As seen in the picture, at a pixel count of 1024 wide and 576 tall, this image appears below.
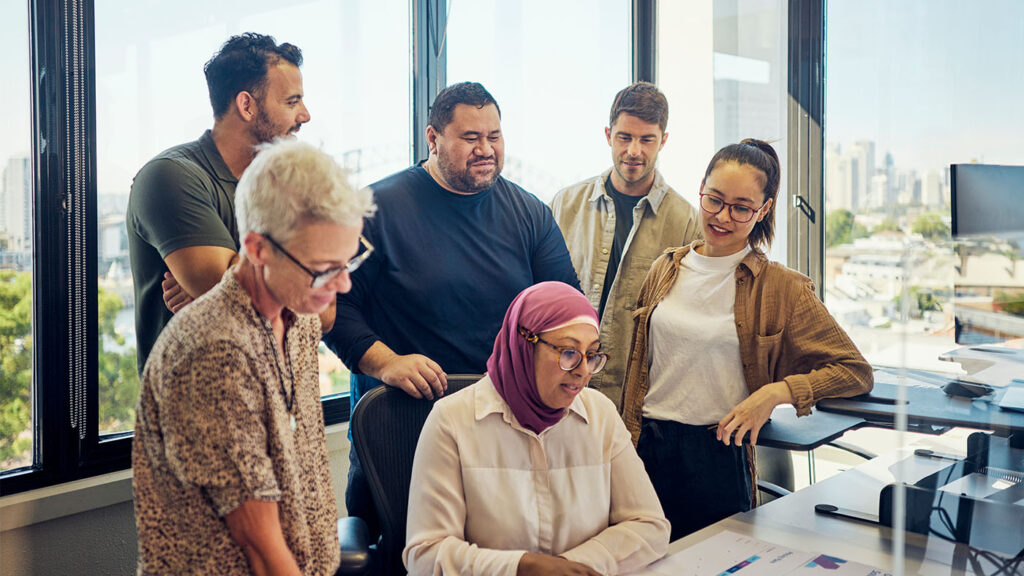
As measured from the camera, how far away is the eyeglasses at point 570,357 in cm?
139

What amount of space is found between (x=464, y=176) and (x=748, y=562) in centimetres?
111

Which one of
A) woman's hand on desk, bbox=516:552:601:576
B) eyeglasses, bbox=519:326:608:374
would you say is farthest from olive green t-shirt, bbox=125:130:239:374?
woman's hand on desk, bbox=516:552:601:576

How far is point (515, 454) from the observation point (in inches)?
54.5

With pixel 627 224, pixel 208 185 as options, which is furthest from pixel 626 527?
pixel 627 224

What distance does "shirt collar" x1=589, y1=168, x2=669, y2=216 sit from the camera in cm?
232

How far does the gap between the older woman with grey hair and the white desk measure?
2.45ft

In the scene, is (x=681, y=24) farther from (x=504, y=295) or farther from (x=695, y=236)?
(x=504, y=295)

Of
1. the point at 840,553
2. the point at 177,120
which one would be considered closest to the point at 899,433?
the point at 840,553

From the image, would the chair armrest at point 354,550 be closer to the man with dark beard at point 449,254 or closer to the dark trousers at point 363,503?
the dark trousers at point 363,503

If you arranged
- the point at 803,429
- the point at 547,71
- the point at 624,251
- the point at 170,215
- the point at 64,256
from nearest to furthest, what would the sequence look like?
1. the point at 170,215
2. the point at 803,429
3. the point at 64,256
4. the point at 624,251
5. the point at 547,71

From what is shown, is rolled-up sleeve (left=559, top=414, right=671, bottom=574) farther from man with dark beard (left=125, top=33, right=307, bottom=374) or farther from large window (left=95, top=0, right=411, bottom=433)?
large window (left=95, top=0, right=411, bottom=433)

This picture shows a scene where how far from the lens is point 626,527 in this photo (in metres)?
1.35

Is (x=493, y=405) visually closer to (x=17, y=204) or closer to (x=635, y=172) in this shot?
(x=635, y=172)

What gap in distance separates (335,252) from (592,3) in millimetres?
2945
